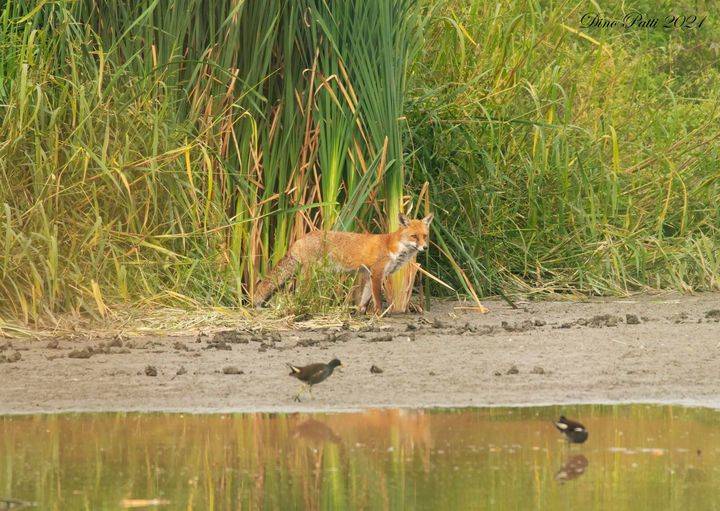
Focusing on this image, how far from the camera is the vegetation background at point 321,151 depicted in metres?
8.80

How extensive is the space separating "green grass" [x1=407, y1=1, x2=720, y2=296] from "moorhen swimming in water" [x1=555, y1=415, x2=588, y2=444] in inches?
190

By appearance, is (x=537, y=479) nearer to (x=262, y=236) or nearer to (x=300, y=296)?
(x=300, y=296)

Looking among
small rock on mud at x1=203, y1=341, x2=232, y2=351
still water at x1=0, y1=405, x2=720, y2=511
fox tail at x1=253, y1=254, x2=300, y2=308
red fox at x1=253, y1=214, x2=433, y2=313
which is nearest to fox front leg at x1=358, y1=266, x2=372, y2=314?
red fox at x1=253, y1=214, x2=433, y2=313

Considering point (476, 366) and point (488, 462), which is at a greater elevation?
point (488, 462)

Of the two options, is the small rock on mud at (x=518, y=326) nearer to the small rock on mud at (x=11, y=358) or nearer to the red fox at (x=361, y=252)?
the red fox at (x=361, y=252)

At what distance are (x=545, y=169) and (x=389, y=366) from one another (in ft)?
13.7

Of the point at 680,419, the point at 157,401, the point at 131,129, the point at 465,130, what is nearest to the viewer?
the point at 680,419

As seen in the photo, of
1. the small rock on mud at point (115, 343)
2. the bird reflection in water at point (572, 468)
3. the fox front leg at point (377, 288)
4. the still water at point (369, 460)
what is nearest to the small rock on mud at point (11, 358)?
the small rock on mud at point (115, 343)

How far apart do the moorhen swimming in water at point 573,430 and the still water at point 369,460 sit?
0.05m

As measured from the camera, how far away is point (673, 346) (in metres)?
8.12

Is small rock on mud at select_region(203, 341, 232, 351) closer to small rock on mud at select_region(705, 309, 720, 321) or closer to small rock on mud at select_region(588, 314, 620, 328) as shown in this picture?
small rock on mud at select_region(588, 314, 620, 328)

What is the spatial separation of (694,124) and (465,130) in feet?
10.7

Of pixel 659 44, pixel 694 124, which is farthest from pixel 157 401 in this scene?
pixel 659 44

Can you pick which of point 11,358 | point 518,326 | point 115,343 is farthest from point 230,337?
point 518,326
